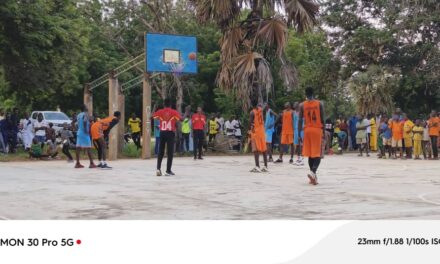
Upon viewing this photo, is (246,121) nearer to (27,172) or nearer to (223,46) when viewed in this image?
(223,46)

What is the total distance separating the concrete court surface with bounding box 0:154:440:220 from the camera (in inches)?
310

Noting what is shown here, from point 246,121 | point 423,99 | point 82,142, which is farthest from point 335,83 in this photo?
point 82,142

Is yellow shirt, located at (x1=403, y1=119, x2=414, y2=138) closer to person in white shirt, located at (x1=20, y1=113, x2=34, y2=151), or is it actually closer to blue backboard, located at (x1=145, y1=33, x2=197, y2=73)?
blue backboard, located at (x1=145, y1=33, x2=197, y2=73)

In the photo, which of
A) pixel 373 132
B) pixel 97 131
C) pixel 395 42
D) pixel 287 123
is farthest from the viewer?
pixel 395 42

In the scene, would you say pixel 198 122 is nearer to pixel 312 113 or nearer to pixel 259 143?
pixel 259 143

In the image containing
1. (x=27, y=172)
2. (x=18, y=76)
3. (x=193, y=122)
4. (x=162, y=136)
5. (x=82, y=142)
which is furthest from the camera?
(x=18, y=76)

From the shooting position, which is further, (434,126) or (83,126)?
(434,126)

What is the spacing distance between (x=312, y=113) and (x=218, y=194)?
271 centimetres

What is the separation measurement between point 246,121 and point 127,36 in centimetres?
1588

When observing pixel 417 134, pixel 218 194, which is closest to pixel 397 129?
pixel 417 134

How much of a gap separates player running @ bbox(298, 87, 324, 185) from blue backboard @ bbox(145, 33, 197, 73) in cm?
986

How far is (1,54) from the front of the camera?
70.5 ft

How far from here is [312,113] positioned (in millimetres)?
11461

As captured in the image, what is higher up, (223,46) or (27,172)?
(223,46)
